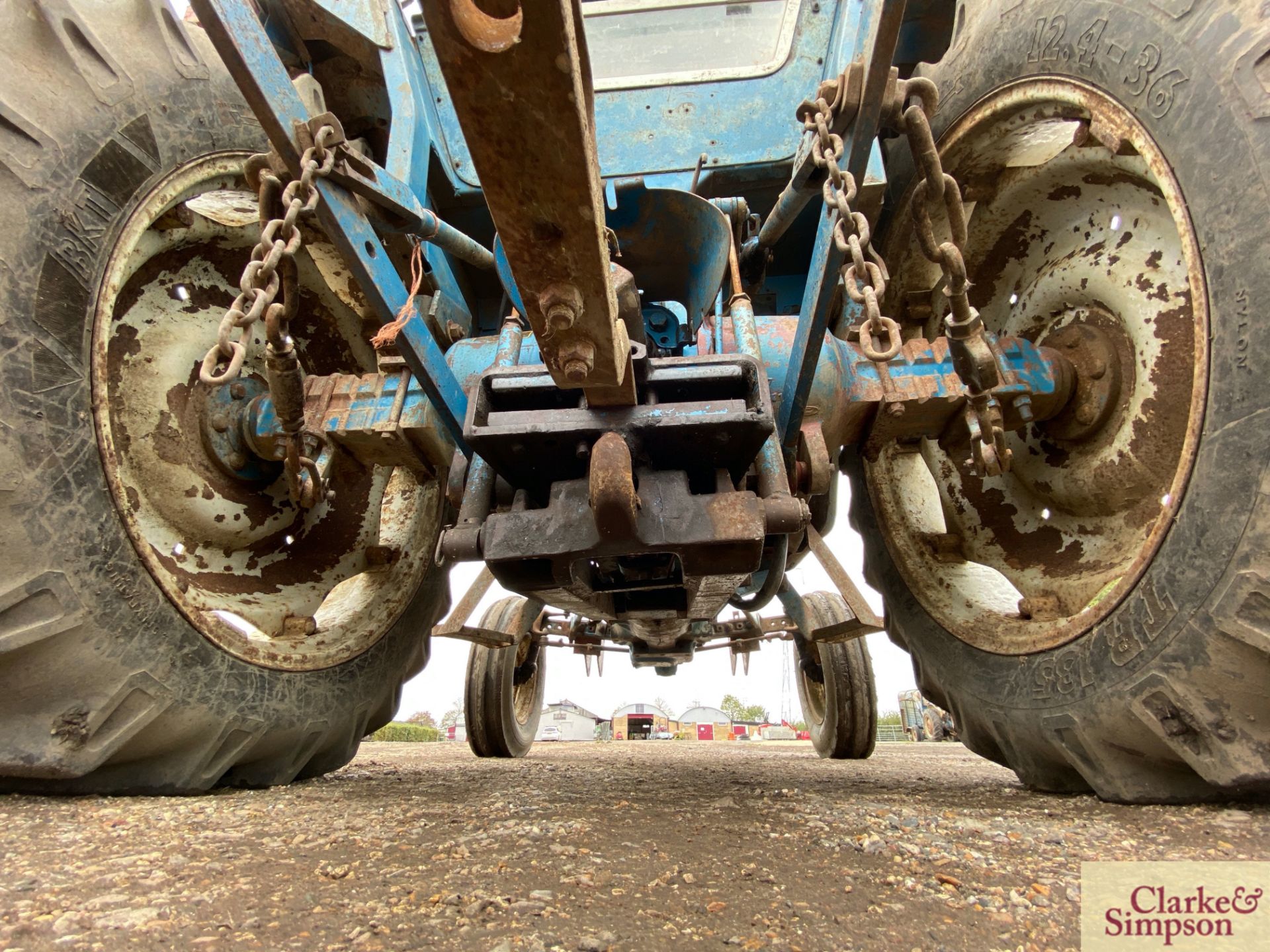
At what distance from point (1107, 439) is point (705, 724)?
22855 millimetres

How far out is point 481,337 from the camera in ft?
5.75

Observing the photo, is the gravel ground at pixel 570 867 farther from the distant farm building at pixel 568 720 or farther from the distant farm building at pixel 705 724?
the distant farm building at pixel 705 724

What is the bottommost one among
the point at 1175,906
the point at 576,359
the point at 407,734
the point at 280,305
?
the point at 1175,906

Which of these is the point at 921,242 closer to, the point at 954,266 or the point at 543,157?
the point at 954,266

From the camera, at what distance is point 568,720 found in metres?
17.8

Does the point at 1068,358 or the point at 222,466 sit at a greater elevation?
the point at 1068,358

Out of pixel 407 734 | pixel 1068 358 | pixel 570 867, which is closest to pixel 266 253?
pixel 570 867

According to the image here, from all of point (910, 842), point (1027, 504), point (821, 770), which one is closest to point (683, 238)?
point (1027, 504)

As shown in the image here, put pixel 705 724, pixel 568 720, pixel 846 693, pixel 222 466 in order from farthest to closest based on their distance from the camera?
pixel 705 724, pixel 568 720, pixel 846 693, pixel 222 466

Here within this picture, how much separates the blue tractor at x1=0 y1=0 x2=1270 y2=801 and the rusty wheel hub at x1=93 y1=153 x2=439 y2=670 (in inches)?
0.5

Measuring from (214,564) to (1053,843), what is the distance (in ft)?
7.26

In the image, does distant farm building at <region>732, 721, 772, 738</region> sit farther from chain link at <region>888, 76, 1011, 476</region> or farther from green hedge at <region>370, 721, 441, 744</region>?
chain link at <region>888, 76, 1011, 476</region>

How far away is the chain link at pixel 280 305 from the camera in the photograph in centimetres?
104

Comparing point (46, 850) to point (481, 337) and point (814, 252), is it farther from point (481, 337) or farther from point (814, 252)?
point (814, 252)
